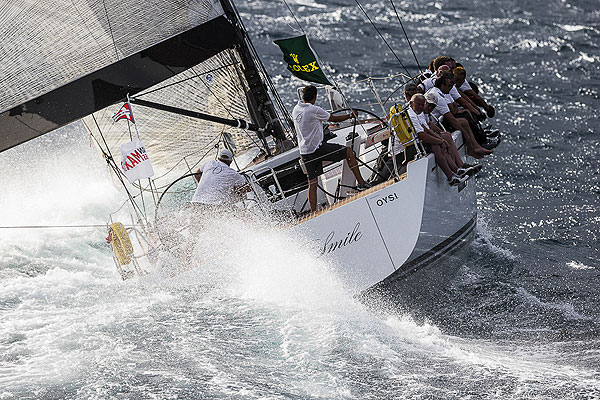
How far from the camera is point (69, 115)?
776 centimetres

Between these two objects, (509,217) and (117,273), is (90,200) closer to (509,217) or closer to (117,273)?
(117,273)

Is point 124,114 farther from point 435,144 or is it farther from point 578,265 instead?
point 578,265

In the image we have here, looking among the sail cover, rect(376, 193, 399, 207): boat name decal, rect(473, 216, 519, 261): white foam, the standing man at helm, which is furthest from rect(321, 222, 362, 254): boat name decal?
rect(473, 216, 519, 261): white foam

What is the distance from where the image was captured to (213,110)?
31.1 ft

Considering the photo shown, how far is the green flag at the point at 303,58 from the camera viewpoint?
8.23 meters

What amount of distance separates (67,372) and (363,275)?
2.53 m

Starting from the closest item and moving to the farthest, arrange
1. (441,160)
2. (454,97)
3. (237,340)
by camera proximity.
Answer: (237,340), (441,160), (454,97)

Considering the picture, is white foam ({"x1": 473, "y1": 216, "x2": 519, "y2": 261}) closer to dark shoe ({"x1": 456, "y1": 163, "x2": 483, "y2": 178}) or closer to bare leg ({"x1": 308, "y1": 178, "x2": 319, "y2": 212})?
dark shoe ({"x1": 456, "y1": 163, "x2": 483, "y2": 178})

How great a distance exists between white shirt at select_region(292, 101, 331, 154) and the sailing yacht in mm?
227

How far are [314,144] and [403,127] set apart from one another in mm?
803

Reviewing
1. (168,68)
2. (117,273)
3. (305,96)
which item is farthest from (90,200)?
(305,96)

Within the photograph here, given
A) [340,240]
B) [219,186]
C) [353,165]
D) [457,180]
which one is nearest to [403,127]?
[353,165]

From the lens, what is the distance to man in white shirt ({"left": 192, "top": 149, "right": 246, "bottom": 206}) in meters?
7.61

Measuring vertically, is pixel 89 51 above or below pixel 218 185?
above
